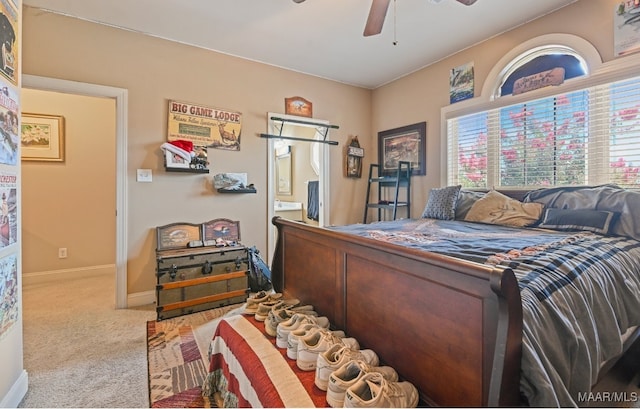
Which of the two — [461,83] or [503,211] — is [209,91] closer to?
[461,83]

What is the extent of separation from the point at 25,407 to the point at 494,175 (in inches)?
157

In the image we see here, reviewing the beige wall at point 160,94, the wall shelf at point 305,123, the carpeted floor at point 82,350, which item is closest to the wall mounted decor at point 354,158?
the wall shelf at point 305,123

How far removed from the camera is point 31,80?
245 centimetres

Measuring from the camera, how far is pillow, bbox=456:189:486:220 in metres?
2.89

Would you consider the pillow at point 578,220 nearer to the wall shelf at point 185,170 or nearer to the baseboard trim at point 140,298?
the wall shelf at point 185,170

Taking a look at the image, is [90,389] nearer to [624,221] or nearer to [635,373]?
[635,373]

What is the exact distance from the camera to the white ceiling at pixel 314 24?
2.45 metres

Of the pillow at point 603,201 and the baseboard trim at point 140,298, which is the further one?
the baseboard trim at point 140,298

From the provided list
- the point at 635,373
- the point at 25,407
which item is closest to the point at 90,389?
the point at 25,407

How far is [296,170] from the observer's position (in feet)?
18.1

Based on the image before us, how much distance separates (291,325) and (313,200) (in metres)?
3.47

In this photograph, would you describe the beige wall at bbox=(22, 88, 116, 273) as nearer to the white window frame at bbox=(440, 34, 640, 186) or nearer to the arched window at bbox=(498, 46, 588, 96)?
the white window frame at bbox=(440, 34, 640, 186)

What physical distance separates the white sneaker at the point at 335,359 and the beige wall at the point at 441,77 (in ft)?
9.31

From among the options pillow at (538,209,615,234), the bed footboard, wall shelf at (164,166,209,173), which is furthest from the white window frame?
wall shelf at (164,166,209,173)
